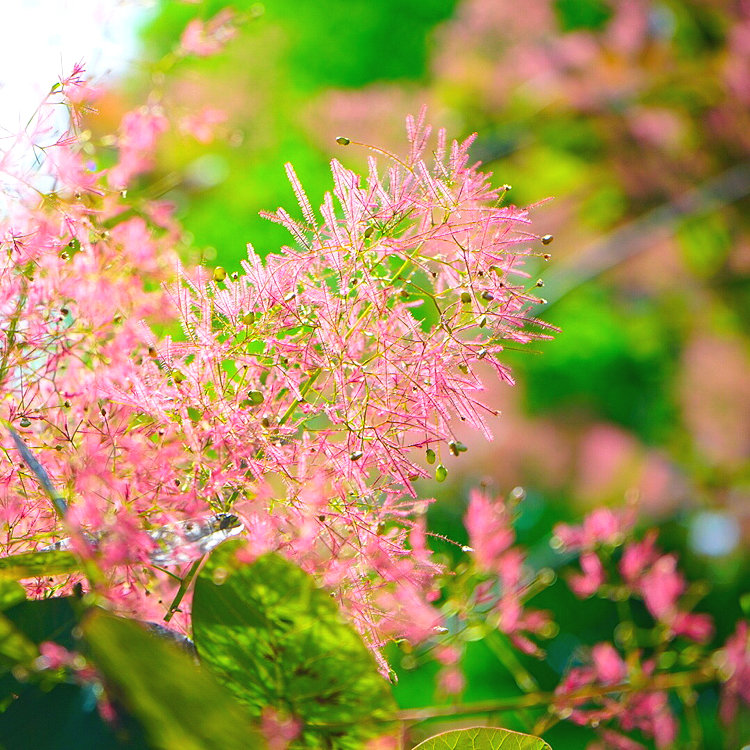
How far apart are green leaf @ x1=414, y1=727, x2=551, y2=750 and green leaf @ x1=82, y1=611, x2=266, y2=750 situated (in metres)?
0.07

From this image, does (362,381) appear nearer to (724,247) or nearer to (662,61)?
(662,61)

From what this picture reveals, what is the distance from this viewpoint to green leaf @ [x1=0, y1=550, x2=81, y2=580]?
0.19 meters

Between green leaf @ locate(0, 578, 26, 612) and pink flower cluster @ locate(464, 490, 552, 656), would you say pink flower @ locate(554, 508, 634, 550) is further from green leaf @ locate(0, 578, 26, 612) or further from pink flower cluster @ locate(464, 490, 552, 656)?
green leaf @ locate(0, 578, 26, 612)

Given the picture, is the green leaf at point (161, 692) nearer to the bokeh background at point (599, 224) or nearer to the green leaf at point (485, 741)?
the green leaf at point (485, 741)

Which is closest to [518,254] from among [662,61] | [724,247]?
[662,61]

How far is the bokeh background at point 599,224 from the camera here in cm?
177

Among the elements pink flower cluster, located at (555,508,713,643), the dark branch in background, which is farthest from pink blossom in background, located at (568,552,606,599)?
the dark branch in background

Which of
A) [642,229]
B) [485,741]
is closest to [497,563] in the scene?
[485,741]

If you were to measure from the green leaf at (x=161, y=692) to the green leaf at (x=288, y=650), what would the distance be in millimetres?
40

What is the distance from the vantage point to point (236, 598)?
19 cm

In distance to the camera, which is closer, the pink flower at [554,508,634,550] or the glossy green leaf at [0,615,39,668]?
the glossy green leaf at [0,615,39,668]

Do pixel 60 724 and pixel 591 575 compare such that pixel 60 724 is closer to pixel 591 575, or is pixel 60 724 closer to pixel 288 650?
pixel 288 650

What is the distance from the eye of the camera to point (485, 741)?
0.21m

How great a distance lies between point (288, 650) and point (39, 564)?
0.06 metres
